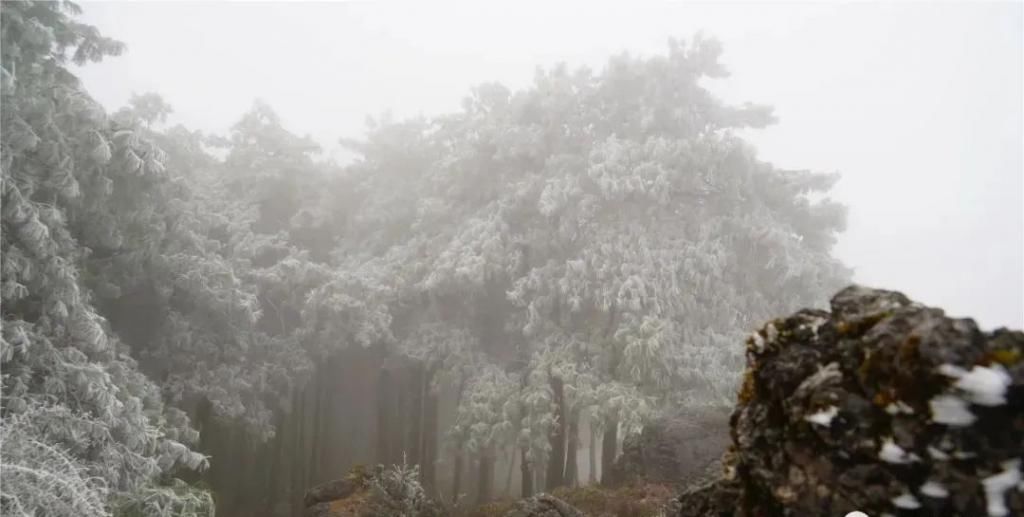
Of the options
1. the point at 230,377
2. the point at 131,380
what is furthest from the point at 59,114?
the point at 230,377

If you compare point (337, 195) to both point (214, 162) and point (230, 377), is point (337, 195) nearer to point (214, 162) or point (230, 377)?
point (214, 162)

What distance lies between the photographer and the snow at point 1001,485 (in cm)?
242

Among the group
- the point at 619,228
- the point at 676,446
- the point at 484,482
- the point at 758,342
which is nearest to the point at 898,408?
the point at 758,342

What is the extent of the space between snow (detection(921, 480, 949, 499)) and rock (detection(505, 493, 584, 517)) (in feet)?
20.6

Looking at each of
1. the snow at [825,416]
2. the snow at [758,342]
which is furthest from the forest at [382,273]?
the snow at [825,416]

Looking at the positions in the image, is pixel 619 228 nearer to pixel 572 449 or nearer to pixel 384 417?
pixel 572 449

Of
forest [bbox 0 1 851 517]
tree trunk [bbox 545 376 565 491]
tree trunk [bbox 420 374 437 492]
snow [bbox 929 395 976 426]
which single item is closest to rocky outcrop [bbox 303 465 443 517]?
forest [bbox 0 1 851 517]

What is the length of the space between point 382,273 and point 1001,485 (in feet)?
44.7

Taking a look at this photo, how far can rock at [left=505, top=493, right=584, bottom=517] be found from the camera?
8312mm

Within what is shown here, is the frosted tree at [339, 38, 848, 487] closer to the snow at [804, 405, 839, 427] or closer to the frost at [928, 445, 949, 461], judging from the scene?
the snow at [804, 405, 839, 427]

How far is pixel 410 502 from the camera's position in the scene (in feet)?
32.5

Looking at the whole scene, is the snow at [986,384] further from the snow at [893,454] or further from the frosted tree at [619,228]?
the frosted tree at [619,228]

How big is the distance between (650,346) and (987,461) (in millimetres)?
9687

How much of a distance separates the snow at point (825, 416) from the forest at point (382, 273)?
7.63 meters
